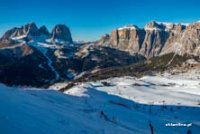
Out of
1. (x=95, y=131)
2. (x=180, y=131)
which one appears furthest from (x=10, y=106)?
(x=180, y=131)

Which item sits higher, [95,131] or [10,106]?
[10,106]

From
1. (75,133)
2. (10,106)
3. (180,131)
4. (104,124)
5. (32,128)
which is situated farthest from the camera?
(180,131)

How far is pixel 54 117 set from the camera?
24875mm

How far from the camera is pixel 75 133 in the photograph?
22.2m

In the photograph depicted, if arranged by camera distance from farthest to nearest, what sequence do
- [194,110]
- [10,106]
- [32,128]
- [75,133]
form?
1. [194,110]
2. [10,106]
3. [75,133]
4. [32,128]

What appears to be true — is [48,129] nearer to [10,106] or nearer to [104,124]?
[10,106]

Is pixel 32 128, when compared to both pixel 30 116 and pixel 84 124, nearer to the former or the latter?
pixel 30 116

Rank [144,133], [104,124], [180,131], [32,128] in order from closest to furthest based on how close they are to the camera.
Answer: [32,128] < [104,124] < [144,133] < [180,131]

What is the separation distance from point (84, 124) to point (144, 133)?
26.4 ft

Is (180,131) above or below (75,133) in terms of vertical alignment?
below

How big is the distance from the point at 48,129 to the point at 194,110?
227ft

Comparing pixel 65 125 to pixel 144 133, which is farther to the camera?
pixel 144 133

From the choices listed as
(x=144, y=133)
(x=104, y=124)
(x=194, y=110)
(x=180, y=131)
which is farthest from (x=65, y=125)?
(x=194, y=110)

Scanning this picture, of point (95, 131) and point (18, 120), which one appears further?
point (95, 131)
